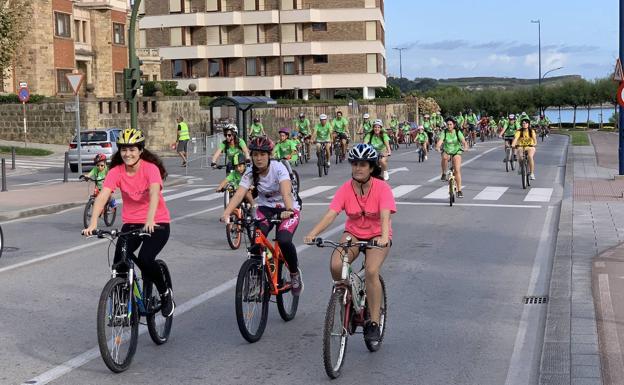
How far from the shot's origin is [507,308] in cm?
1013

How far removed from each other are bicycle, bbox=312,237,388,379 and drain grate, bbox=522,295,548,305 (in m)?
3.16

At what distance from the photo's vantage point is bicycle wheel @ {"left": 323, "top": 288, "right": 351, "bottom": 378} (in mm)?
7048

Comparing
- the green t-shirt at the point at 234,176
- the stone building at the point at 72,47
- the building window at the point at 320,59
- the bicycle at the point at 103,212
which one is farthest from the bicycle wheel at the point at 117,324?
the building window at the point at 320,59

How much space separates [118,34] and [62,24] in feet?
26.2

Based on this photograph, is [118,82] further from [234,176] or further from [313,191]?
[234,176]

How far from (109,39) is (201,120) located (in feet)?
47.0

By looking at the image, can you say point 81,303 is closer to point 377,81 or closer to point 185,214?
point 185,214

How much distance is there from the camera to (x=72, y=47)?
62156 millimetres

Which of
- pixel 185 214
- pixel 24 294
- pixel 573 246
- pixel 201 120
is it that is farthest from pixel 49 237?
pixel 201 120

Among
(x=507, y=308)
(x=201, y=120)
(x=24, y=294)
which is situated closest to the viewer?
(x=507, y=308)

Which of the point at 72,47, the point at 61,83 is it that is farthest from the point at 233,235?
the point at 72,47

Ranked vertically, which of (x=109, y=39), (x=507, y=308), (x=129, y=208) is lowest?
(x=507, y=308)

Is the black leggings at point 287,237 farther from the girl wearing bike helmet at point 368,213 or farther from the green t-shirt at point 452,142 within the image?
the green t-shirt at point 452,142

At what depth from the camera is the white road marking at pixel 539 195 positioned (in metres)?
22.6
